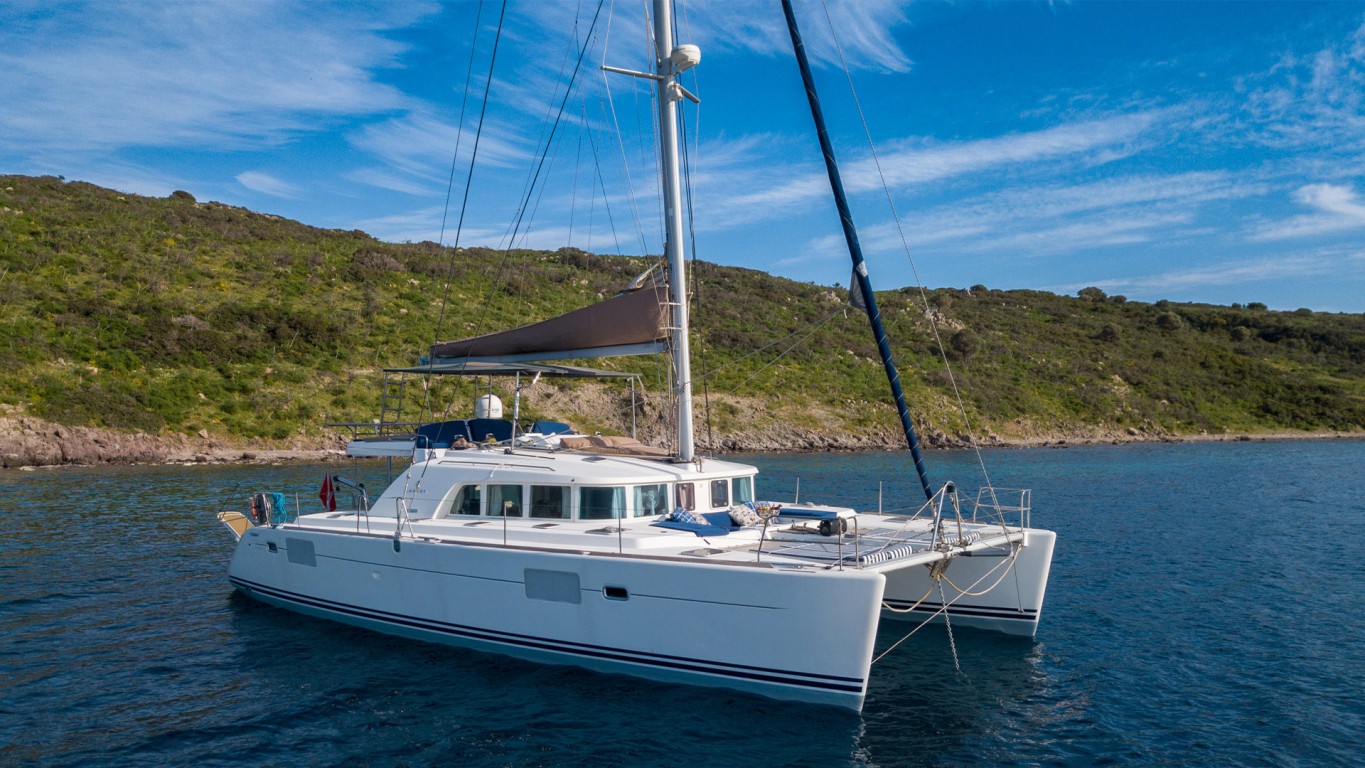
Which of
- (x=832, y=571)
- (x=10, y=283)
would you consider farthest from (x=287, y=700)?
(x=10, y=283)

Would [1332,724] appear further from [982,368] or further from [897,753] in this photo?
[982,368]

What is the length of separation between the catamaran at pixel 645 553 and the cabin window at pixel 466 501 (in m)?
0.03

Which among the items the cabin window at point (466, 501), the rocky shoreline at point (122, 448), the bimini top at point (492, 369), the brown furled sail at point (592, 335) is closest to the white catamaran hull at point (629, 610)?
the cabin window at point (466, 501)

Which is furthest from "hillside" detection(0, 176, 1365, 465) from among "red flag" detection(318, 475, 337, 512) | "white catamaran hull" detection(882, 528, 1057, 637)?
"white catamaran hull" detection(882, 528, 1057, 637)

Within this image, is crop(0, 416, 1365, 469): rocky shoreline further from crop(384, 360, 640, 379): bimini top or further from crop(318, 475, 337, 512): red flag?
crop(318, 475, 337, 512): red flag

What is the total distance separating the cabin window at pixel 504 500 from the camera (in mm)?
12578

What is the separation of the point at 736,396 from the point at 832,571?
39.3 metres

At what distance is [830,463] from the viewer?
37812mm

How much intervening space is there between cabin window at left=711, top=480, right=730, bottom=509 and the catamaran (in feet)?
0.10

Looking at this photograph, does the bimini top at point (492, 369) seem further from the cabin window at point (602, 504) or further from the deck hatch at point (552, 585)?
the deck hatch at point (552, 585)

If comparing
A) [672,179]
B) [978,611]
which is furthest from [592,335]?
[978,611]

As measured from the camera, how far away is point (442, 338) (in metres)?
45.4

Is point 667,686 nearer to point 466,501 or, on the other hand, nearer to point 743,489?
point 743,489

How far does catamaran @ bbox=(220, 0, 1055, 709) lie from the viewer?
372 inches
